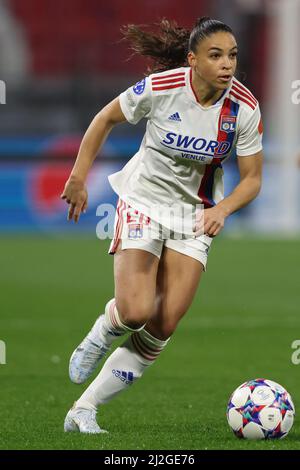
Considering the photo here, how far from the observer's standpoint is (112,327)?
5402 millimetres

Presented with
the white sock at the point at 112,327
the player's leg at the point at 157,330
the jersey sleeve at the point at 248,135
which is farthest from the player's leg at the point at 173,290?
the jersey sleeve at the point at 248,135

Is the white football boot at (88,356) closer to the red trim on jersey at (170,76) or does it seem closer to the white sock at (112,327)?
the white sock at (112,327)

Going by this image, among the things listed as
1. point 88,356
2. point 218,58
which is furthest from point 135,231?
point 218,58

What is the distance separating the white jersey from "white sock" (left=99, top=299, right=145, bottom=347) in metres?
0.50

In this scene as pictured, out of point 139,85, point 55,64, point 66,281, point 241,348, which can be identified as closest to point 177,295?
point 139,85

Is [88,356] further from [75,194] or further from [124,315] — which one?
[75,194]

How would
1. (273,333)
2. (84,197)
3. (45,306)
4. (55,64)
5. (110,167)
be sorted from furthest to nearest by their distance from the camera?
(55,64) < (110,167) < (45,306) < (273,333) < (84,197)

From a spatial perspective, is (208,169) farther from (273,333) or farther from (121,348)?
(273,333)

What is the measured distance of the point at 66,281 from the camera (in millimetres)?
12945

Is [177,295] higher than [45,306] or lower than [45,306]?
higher

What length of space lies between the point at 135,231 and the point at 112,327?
479 mm

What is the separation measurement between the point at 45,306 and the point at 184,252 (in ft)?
18.3

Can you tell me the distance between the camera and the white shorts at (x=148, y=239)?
539cm

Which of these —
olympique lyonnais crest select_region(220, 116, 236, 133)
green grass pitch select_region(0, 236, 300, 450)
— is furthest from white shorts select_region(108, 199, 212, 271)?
green grass pitch select_region(0, 236, 300, 450)
